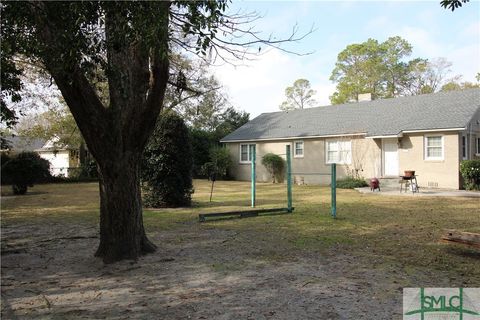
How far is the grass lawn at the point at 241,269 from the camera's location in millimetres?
4633

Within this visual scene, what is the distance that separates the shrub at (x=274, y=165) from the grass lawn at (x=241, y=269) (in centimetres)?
1688

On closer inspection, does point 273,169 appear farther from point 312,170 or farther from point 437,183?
point 437,183

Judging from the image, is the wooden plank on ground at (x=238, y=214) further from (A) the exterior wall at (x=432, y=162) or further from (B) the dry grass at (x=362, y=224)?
(A) the exterior wall at (x=432, y=162)

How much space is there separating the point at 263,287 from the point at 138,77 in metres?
3.85

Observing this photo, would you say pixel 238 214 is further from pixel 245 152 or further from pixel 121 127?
pixel 245 152

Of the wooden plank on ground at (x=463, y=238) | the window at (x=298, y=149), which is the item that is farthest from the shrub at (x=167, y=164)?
the window at (x=298, y=149)

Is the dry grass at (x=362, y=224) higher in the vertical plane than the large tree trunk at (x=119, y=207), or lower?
lower

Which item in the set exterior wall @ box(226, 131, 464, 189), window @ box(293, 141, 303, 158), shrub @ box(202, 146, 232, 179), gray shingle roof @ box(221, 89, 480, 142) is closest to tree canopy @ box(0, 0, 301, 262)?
exterior wall @ box(226, 131, 464, 189)

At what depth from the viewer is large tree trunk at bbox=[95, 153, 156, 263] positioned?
6.54m

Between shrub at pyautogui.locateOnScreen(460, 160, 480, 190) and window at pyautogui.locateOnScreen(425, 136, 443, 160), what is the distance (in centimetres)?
152

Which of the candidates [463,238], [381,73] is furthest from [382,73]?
[463,238]

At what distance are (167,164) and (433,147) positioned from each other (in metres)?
14.3

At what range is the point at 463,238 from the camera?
6.95 m

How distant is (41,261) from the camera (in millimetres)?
6957
